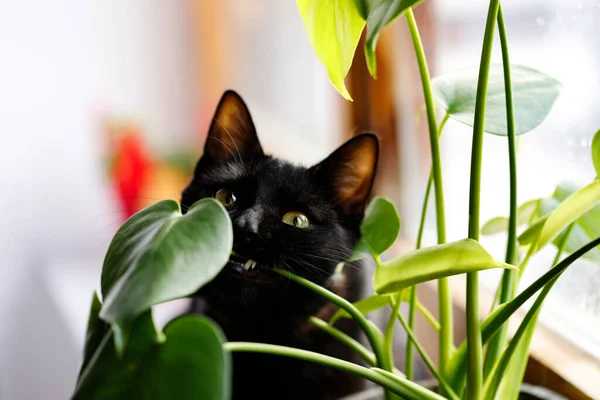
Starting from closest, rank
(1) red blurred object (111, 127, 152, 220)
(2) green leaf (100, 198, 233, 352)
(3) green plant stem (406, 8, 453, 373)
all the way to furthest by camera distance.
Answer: (2) green leaf (100, 198, 233, 352), (3) green plant stem (406, 8, 453, 373), (1) red blurred object (111, 127, 152, 220)

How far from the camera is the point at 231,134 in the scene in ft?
2.72

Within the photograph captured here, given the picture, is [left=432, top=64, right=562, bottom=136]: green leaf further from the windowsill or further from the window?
the windowsill

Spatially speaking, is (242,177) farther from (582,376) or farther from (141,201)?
(141,201)

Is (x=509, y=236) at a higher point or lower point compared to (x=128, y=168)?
higher

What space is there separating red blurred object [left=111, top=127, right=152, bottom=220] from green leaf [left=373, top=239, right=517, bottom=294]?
Result: 54.1 inches

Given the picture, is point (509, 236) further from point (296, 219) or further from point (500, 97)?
point (296, 219)

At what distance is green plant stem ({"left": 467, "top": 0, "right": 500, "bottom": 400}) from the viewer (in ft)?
1.55

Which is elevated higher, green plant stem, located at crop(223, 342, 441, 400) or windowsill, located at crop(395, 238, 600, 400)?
green plant stem, located at crop(223, 342, 441, 400)

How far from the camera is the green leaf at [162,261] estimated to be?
332 mm

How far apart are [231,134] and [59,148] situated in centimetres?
116

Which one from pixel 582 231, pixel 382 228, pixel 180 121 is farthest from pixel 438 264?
pixel 180 121

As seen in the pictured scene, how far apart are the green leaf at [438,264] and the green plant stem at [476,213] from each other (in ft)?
0.23

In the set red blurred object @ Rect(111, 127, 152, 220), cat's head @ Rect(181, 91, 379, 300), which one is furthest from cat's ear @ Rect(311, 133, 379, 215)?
→ red blurred object @ Rect(111, 127, 152, 220)

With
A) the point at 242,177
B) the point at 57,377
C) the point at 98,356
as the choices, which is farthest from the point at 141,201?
the point at 98,356
